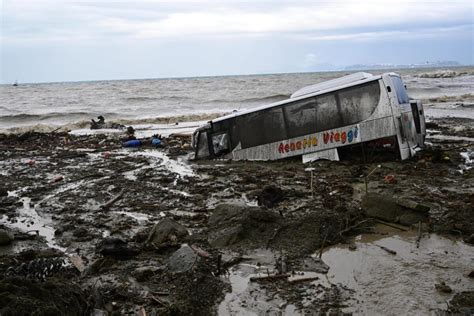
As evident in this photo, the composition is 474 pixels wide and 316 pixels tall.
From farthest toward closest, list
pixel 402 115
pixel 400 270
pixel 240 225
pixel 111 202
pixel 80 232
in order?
pixel 402 115 < pixel 111 202 < pixel 80 232 < pixel 240 225 < pixel 400 270

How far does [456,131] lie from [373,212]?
11.8 meters

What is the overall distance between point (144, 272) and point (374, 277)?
107 inches

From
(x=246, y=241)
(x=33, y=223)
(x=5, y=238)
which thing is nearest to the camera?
(x=246, y=241)

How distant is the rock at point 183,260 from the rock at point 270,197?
2.88 meters

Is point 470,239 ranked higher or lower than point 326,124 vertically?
lower

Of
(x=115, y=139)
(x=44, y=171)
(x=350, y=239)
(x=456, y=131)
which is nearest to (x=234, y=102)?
(x=115, y=139)

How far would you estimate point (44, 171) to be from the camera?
12.9 m

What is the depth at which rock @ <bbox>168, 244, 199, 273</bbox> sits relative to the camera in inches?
215

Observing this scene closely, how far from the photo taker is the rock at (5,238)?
6.95 metres

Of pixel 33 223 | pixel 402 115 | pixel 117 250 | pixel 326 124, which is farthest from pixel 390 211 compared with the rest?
pixel 33 223

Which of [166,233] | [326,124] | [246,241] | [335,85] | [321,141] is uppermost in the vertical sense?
[335,85]

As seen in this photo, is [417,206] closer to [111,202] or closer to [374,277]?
[374,277]

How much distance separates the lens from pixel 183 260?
219 inches

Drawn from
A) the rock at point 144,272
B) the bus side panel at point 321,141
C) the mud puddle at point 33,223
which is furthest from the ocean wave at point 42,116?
the rock at point 144,272
